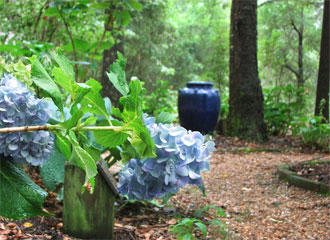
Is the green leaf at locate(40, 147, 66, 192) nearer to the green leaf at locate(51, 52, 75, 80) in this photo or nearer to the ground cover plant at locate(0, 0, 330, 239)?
the ground cover plant at locate(0, 0, 330, 239)

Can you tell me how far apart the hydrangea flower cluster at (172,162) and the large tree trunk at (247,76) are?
15.0 ft

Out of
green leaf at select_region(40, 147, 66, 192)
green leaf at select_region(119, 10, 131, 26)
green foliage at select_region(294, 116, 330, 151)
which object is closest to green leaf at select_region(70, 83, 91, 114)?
green leaf at select_region(40, 147, 66, 192)

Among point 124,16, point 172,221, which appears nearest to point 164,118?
point 172,221

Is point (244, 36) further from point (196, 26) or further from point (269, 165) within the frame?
point (196, 26)

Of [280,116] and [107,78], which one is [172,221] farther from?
[107,78]

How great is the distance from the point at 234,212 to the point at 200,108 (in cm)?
343

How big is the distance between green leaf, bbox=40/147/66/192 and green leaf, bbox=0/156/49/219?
2.47 feet

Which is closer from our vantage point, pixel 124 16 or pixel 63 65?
pixel 63 65

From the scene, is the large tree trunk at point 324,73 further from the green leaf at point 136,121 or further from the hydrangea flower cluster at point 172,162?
the green leaf at point 136,121

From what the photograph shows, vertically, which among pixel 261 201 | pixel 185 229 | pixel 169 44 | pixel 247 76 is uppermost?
pixel 169 44

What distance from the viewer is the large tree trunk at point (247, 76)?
5125 mm

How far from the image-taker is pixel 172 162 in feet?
2.02

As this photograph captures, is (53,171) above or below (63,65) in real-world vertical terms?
below

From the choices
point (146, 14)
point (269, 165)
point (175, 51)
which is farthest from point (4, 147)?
point (175, 51)
